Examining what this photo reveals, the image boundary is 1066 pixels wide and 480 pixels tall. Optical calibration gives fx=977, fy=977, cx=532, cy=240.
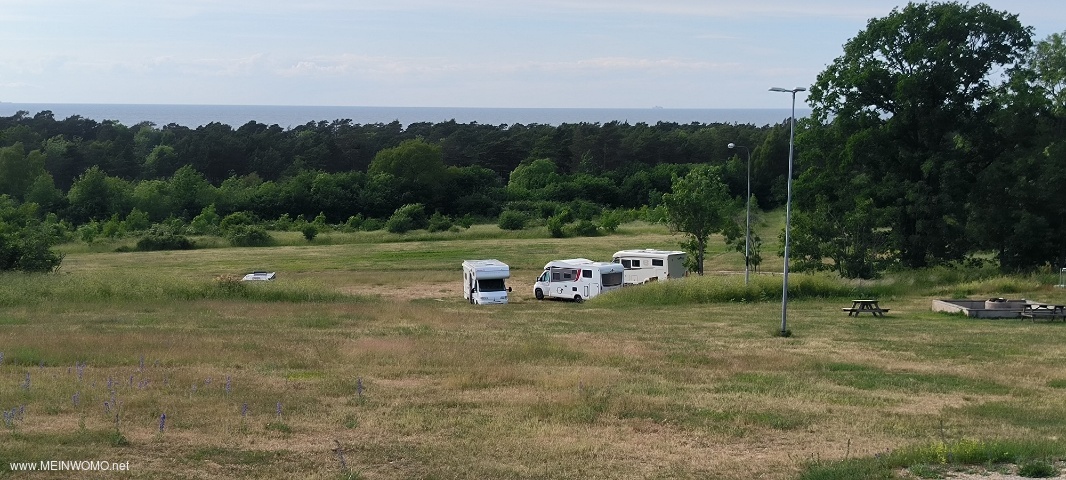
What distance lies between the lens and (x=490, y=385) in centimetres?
1858

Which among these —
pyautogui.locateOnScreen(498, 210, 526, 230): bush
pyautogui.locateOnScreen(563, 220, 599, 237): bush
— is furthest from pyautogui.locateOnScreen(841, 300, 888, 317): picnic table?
pyautogui.locateOnScreen(498, 210, 526, 230): bush

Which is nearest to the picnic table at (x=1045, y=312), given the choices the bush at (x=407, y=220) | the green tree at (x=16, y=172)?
the bush at (x=407, y=220)

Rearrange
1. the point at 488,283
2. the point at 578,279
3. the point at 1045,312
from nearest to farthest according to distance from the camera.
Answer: the point at 1045,312 → the point at 488,283 → the point at 578,279

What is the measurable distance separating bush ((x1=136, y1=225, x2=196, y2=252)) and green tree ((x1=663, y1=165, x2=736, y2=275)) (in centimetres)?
4137

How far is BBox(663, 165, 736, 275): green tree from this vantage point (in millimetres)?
52312

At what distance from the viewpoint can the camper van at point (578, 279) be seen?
44594 mm

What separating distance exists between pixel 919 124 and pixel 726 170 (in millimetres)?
61924

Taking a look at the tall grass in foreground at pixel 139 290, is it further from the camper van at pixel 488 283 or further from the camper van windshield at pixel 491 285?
the camper van windshield at pixel 491 285

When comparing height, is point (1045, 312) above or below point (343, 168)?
below

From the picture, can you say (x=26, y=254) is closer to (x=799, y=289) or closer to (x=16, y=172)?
(x=799, y=289)

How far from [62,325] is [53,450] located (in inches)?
654

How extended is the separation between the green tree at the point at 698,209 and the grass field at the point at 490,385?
14.2 m

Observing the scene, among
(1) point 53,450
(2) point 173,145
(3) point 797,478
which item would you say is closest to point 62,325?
(1) point 53,450

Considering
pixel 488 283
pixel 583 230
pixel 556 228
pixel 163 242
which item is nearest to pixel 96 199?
pixel 163 242
